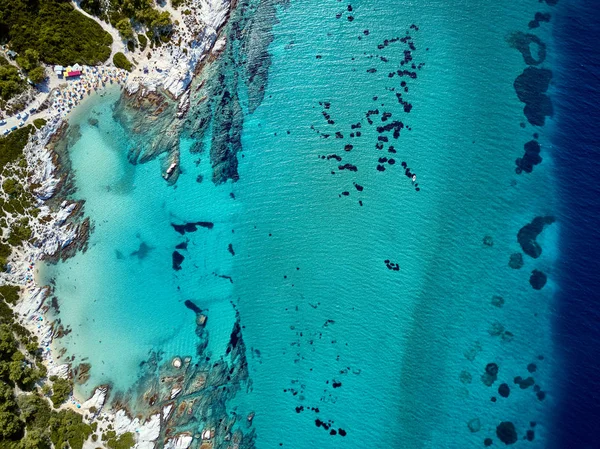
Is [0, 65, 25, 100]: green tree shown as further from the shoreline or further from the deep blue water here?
the deep blue water

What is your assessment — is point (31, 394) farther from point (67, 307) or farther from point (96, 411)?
point (67, 307)

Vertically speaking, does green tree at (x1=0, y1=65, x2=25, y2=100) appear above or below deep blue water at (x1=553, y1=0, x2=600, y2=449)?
above

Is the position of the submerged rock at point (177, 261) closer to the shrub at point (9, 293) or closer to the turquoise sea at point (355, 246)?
the turquoise sea at point (355, 246)

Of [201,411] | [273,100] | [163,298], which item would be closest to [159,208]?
[163,298]

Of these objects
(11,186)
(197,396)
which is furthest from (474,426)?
(11,186)

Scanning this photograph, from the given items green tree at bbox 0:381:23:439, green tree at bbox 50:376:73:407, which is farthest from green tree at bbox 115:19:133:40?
green tree at bbox 0:381:23:439

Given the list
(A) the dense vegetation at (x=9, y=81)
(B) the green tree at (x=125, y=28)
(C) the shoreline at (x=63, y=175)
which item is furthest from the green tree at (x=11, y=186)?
(B) the green tree at (x=125, y=28)
